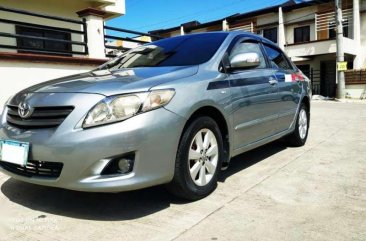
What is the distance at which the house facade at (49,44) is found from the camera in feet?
20.7

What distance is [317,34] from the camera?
25.9 m

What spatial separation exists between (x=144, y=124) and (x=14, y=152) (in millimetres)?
1082

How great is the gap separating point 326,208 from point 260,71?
1.73 metres

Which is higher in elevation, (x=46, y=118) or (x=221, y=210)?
(x=46, y=118)

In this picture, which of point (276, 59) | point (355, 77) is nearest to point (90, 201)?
point (276, 59)

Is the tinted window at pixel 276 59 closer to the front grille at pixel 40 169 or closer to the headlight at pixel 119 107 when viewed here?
the headlight at pixel 119 107

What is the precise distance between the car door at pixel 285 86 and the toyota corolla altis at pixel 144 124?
74 cm

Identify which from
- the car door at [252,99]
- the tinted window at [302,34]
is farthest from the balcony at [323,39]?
the car door at [252,99]

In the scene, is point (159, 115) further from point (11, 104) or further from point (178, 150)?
point (11, 104)

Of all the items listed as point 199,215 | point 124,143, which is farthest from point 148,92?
point 199,215

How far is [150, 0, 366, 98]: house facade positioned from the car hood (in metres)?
21.2

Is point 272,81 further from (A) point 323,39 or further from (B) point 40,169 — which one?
(A) point 323,39

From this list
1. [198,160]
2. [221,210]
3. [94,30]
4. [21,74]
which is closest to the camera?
[221,210]

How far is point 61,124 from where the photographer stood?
9.14 ft
